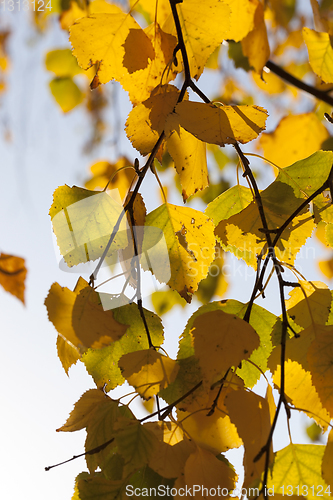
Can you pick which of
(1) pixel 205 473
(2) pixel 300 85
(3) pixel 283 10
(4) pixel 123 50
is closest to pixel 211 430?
(1) pixel 205 473

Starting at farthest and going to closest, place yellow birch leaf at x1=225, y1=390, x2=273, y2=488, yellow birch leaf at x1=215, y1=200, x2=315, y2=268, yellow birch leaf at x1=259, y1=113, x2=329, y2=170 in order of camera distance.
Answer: yellow birch leaf at x1=259, y1=113, x2=329, y2=170 → yellow birch leaf at x1=215, y1=200, x2=315, y2=268 → yellow birch leaf at x1=225, y1=390, x2=273, y2=488

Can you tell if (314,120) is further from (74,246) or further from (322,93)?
(74,246)

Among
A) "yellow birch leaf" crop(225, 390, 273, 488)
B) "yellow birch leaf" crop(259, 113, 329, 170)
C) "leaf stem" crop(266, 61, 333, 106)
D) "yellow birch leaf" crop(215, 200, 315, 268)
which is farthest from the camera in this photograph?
"yellow birch leaf" crop(259, 113, 329, 170)

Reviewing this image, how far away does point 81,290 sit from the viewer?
331 millimetres

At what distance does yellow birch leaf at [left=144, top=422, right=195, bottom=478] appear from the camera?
29 centimetres

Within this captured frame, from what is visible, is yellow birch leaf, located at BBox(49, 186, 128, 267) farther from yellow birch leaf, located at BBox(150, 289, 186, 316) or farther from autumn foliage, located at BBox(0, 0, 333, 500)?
yellow birch leaf, located at BBox(150, 289, 186, 316)

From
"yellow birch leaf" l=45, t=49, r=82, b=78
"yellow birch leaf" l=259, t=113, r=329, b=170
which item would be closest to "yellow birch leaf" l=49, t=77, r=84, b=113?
"yellow birch leaf" l=45, t=49, r=82, b=78

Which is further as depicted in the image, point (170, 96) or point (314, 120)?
point (314, 120)

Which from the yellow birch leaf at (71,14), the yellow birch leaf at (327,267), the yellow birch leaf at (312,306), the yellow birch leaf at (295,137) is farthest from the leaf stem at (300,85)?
the yellow birch leaf at (327,267)

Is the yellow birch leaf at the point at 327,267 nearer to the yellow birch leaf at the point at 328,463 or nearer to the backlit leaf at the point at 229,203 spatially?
the backlit leaf at the point at 229,203

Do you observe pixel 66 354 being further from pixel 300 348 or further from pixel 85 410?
pixel 300 348

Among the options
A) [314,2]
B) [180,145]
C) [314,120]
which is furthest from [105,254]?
[314,120]

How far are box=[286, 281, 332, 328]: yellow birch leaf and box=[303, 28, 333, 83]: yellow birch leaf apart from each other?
28cm

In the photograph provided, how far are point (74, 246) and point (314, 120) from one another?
2.46 ft
